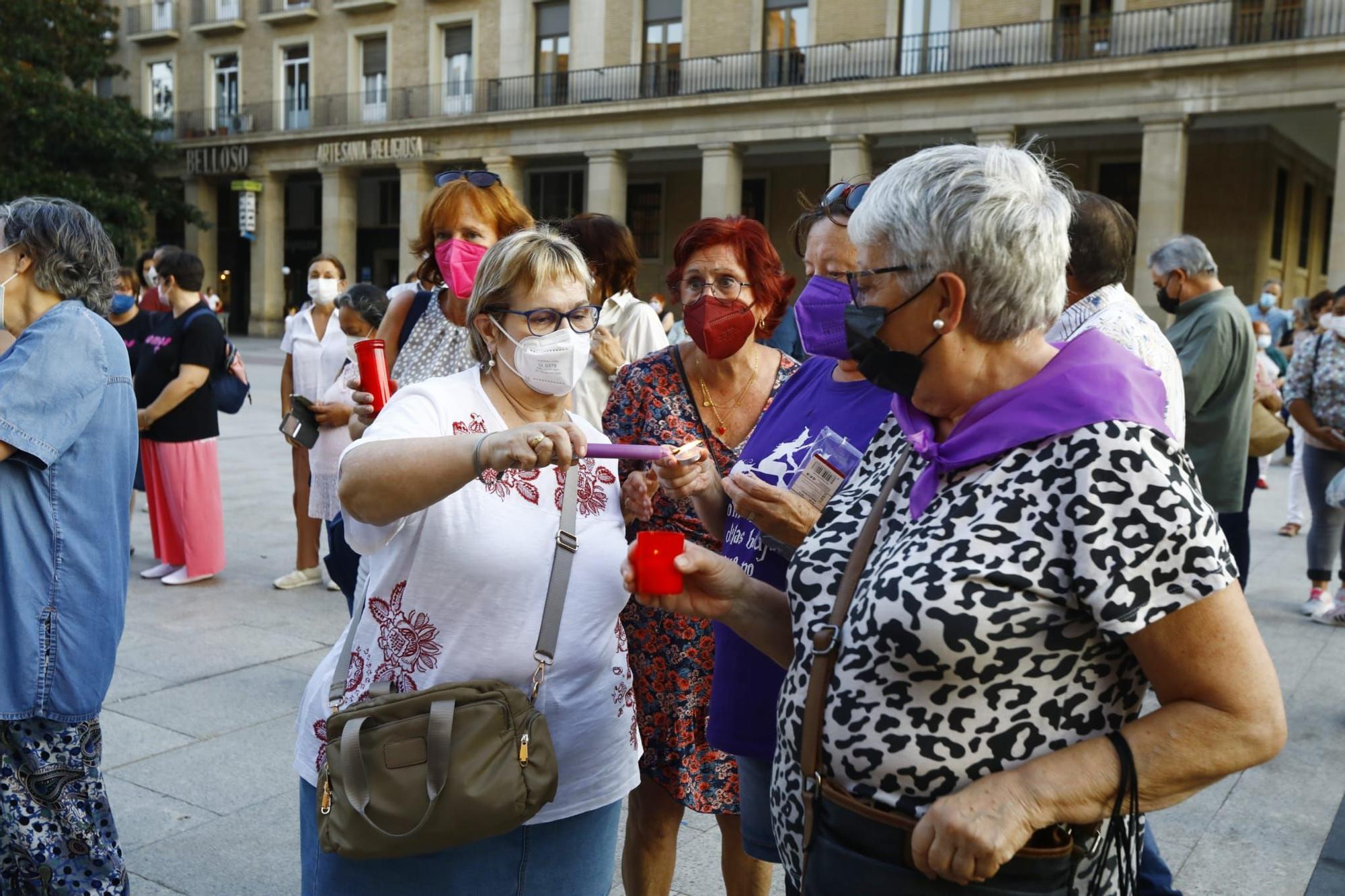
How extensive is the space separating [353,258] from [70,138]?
9141 mm

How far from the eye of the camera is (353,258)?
36406 mm

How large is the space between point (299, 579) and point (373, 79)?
31.8 metres

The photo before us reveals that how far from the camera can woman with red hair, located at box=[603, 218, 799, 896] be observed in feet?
10.1

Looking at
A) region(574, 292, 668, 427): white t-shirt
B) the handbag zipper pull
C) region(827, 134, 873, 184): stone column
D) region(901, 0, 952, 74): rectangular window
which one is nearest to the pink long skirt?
region(574, 292, 668, 427): white t-shirt

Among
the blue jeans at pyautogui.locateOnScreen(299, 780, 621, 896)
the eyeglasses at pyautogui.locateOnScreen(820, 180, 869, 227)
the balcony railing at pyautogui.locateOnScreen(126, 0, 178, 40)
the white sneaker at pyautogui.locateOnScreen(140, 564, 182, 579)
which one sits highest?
the balcony railing at pyautogui.locateOnScreen(126, 0, 178, 40)

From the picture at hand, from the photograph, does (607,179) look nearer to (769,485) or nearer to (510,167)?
(510,167)

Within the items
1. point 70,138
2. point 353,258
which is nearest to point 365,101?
point 353,258

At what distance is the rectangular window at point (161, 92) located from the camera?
4062 centimetres

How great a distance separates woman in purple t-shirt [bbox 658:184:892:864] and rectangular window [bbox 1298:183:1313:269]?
3094cm

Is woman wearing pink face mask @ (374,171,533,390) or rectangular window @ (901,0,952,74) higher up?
rectangular window @ (901,0,952,74)

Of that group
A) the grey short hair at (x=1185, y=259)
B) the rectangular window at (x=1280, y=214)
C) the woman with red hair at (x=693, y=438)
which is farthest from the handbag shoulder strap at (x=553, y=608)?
the rectangular window at (x=1280, y=214)

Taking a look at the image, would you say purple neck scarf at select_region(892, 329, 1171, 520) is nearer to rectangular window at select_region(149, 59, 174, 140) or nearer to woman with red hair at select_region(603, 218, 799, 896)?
woman with red hair at select_region(603, 218, 799, 896)

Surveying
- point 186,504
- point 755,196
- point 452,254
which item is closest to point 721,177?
point 755,196

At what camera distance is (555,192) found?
35406 mm
